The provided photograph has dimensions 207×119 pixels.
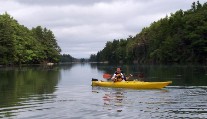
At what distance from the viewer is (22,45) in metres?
95.5

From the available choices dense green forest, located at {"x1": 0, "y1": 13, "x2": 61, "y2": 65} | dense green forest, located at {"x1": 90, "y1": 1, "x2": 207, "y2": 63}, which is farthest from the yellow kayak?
dense green forest, located at {"x1": 90, "y1": 1, "x2": 207, "y2": 63}

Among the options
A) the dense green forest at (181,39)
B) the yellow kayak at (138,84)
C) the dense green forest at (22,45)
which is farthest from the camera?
the dense green forest at (181,39)

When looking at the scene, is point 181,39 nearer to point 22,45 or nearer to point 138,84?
point 22,45

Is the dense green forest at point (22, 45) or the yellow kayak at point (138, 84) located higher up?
the dense green forest at point (22, 45)

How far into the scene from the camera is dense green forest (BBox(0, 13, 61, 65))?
8362 cm

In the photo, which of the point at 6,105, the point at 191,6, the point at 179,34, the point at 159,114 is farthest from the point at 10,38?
the point at 159,114

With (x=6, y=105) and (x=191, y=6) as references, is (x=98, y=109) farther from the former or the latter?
(x=191, y=6)

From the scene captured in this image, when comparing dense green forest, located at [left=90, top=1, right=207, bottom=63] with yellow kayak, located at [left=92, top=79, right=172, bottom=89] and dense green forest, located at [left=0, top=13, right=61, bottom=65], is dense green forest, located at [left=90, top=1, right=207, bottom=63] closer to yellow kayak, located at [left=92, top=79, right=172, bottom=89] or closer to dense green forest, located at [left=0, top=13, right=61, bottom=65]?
dense green forest, located at [left=0, top=13, right=61, bottom=65]

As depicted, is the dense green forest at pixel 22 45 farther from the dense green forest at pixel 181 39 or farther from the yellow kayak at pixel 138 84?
the yellow kayak at pixel 138 84

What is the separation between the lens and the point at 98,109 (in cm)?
1712

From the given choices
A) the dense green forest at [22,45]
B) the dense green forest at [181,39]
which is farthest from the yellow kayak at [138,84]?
the dense green forest at [181,39]

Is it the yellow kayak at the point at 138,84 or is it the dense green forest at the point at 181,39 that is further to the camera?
the dense green forest at the point at 181,39

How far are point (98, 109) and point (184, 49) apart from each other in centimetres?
8020

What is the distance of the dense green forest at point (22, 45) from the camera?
274 feet
